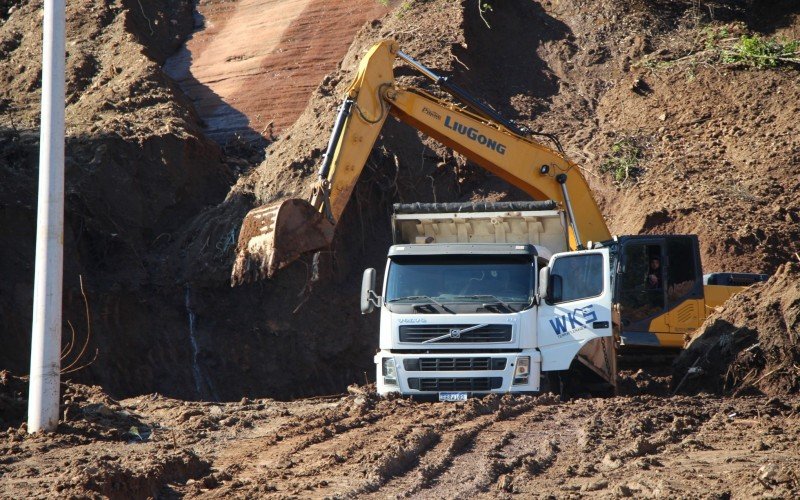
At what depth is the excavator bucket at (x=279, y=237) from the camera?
41.7 feet

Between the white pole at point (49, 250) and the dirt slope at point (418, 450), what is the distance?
1.33 feet

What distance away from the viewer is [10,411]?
11148 millimetres

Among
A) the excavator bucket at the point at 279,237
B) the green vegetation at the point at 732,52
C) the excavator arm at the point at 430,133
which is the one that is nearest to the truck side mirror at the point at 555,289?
the excavator arm at the point at 430,133

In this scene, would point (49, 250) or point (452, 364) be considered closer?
point (49, 250)

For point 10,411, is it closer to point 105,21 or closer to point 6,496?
point 6,496

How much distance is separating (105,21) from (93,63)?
206 centimetres

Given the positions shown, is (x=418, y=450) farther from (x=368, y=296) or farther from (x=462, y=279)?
(x=368, y=296)

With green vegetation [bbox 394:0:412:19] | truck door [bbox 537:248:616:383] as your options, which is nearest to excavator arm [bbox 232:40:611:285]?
truck door [bbox 537:248:616:383]

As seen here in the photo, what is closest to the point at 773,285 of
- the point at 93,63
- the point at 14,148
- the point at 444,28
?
the point at 444,28

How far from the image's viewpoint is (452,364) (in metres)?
12.2

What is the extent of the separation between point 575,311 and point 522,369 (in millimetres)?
956

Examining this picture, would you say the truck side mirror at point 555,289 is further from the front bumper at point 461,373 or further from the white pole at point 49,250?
the white pole at point 49,250

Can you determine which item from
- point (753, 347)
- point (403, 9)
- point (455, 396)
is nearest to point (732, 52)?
point (403, 9)

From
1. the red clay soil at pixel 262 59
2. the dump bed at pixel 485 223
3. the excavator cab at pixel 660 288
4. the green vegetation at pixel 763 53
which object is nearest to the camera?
the dump bed at pixel 485 223
